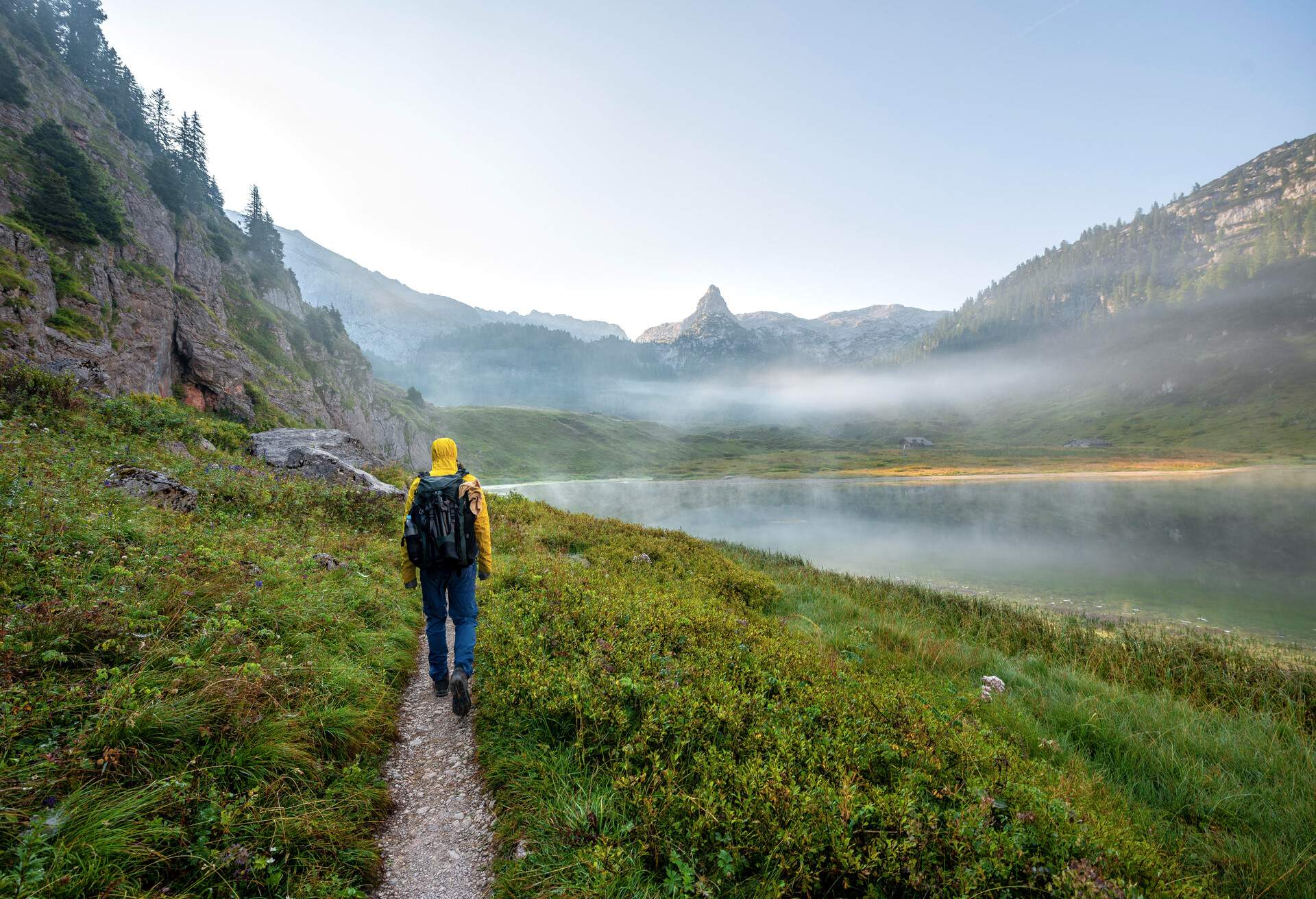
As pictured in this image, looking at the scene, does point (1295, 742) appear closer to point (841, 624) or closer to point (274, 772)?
point (841, 624)

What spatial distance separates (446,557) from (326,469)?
62.1ft

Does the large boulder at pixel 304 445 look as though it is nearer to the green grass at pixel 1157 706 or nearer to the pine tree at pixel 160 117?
the green grass at pixel 1157 706

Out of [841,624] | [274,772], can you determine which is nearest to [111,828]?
[274,772]

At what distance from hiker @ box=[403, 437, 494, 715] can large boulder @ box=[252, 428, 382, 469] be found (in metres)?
18.8

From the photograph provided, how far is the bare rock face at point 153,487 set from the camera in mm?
10094

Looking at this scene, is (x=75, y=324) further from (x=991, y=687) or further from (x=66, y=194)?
(x=991, y=687)

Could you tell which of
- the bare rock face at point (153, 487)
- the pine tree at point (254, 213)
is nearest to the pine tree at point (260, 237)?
the pine tree at point (254, 213)

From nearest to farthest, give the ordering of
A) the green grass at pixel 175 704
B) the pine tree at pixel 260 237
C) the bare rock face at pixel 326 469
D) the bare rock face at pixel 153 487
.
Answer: the green grass at pixel 175 704, the bare rock face at pixel 153 487, the bare rock face at pixel 326 469, the pine tree at pixel 260 237

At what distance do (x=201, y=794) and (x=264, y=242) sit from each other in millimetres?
109858

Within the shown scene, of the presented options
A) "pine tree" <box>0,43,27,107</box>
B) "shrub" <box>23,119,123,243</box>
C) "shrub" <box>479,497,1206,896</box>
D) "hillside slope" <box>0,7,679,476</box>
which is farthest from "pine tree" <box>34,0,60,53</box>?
"shrub" <box>479,497,1206,896</box>

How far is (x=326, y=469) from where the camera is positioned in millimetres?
21391

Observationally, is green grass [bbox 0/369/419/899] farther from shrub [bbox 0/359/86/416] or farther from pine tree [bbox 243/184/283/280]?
pine tree [bbox 243/184/283/280]

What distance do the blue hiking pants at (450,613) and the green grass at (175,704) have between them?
2.73 ft

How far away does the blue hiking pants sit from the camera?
22.9 feet
